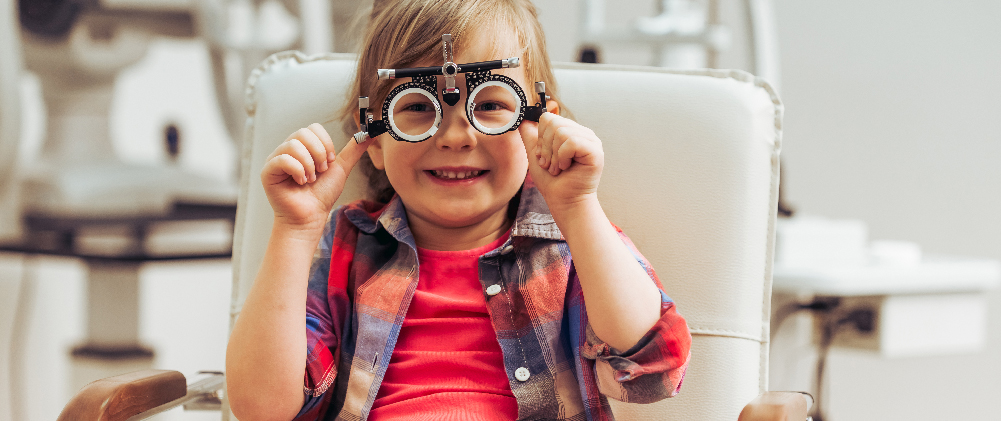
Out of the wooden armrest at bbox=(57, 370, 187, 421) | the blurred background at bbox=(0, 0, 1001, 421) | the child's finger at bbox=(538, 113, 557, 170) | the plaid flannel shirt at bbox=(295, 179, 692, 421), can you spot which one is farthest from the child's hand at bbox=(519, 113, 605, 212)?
the blurred background at bbox=(0, 0, 1001, 421)

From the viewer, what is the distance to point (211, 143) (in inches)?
87.6

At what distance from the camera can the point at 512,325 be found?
752 millimetres

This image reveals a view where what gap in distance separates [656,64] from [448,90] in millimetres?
842

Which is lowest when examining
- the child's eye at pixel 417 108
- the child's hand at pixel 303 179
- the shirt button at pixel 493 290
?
the shirt button at pixel 493 290

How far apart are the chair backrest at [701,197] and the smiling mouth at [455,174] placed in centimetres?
18

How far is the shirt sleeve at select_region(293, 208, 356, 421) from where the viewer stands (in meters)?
0.73

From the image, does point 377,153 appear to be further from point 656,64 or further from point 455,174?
point 656,64

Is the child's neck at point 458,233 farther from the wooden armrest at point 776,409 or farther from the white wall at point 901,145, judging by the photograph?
the white wall at point 901,145

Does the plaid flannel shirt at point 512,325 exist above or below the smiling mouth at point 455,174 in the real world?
below

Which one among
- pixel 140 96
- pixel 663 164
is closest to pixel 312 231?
pixel 663 164

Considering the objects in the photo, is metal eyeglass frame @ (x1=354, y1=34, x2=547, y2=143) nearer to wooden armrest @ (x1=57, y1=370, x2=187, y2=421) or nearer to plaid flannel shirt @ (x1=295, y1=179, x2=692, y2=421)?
plaid flannel shirt @ (x1=295, y1=179, x2=692, y2=421)

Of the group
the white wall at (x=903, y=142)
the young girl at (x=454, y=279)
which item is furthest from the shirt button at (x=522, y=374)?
the white wall at (x=903, y=142)

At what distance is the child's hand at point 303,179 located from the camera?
0.66 meters

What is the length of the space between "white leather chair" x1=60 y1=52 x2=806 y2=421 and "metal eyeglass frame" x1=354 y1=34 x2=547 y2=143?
0.21 meters
